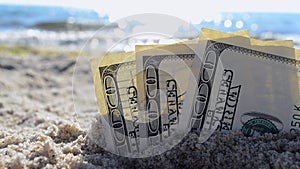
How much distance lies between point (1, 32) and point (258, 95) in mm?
10814

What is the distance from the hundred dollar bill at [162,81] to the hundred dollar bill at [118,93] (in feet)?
0.09

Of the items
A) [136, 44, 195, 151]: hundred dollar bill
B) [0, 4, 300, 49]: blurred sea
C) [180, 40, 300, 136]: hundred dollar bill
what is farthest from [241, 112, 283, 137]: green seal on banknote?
[0, 4, 300, 49]: blurred sea

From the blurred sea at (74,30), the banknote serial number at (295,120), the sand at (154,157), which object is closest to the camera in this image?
the sand at (154,157)

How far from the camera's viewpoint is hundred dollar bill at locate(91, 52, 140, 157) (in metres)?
1.35

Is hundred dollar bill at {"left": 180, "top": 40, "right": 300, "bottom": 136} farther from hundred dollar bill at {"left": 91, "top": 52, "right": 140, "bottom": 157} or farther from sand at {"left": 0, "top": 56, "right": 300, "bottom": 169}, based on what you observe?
hundred dollar bill at {"left": 91, "top": 52, "right": 140, "bottom": 157}

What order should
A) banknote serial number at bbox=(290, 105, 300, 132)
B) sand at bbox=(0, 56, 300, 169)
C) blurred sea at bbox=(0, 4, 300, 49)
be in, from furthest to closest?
blurred sea at bbox=(0, 4, 300, 49) < banknote serial number at bbox=(290, 105, 300, 132) < sand at bbox=(0, 56, 300, 169)

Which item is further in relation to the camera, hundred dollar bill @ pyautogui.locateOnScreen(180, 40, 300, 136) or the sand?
hundred dollar bill @ pyautogui.locateOnScreen(180, 40, 300, 136)

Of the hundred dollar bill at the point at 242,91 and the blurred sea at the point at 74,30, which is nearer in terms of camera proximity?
the hundred dollar bill at the point at 242,91

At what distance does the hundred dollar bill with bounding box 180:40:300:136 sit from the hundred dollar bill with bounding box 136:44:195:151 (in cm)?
4

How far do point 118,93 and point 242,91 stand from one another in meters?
0.44

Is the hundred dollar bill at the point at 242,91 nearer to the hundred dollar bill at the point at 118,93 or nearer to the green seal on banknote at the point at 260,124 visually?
the green seal on banknote at the point at 260,124

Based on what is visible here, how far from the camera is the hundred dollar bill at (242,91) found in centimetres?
134

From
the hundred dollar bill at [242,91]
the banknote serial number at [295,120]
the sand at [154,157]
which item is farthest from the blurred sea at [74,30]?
the banknote serial number at [295,120]

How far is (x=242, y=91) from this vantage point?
1.35 metres
